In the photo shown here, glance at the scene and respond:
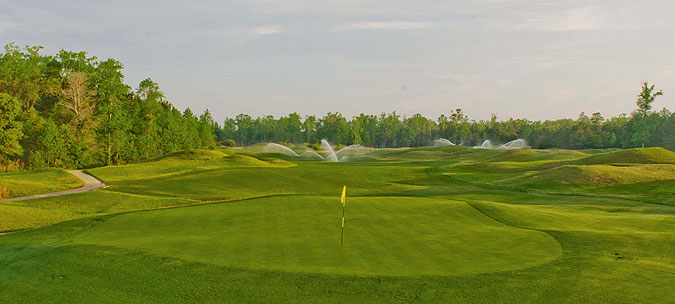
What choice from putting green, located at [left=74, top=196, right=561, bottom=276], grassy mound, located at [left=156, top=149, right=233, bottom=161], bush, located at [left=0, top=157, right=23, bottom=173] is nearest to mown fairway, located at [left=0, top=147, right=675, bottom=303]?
putting green, located at [left=74, top=196, right=561, bottom=276]

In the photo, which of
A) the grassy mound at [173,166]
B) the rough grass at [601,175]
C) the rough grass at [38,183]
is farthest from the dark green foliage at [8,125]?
the rough grass at [601,175]

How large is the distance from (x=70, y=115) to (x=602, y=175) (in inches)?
2716

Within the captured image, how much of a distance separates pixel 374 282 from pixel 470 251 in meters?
4.21

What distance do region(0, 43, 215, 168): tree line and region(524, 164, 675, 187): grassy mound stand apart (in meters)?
58.4

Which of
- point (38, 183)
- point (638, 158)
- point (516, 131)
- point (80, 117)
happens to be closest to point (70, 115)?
point (80, 117)

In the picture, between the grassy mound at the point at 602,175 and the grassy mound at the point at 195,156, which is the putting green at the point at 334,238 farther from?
the grassy mound at the point at 195,156

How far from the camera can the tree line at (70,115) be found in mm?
51750

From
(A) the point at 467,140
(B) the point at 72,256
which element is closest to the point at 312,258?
(B) the point at 72,256

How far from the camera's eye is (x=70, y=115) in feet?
194

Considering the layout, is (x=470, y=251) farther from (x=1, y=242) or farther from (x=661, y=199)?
(x=661, y=199)

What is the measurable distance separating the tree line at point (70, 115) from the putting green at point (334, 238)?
44.1m

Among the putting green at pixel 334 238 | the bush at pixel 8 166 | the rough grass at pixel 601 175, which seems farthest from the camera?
the bush at pixel 8 166

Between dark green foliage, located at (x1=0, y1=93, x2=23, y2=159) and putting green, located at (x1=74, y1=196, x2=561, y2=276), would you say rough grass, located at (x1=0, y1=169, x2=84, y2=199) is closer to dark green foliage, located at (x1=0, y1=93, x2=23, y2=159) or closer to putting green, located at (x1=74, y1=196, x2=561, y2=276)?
dark green foliage, located at (x1=0, y1=93, x2=23, y2=159)

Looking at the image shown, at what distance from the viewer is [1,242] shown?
13.3 meters
